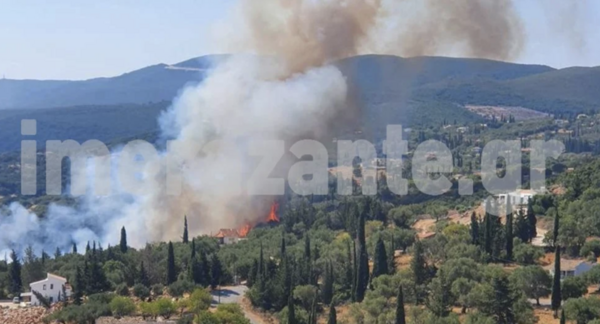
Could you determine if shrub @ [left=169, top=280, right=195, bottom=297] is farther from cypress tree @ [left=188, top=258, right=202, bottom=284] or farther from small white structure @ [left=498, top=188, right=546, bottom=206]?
small white structure @ [left=498, top=188, right=546, bottom=206]

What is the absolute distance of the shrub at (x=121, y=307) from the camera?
131 feet

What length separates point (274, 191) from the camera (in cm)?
6309

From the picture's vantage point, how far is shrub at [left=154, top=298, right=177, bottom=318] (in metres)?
39.2

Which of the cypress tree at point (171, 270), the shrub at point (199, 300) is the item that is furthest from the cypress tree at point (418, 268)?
the cypress tree at point (171, 270)

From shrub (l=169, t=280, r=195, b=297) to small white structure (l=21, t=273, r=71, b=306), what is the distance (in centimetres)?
544

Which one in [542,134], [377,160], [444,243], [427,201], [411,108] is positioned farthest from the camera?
[411,108]

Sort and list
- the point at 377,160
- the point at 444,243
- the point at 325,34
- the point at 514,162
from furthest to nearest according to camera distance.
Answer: the point at 377,160
the point at 514,162
the point at 325,34
the point at 444,243

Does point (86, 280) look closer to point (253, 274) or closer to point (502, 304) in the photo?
point (253, 274)

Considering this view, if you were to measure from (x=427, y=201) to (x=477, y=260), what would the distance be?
2753 cm

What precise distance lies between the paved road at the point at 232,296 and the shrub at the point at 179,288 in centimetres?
142

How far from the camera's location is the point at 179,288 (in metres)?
43.9

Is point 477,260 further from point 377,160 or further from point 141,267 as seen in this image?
point 377,160

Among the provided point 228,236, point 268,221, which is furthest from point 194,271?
point 268,221

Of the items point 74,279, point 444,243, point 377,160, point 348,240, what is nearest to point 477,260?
point 444,243
